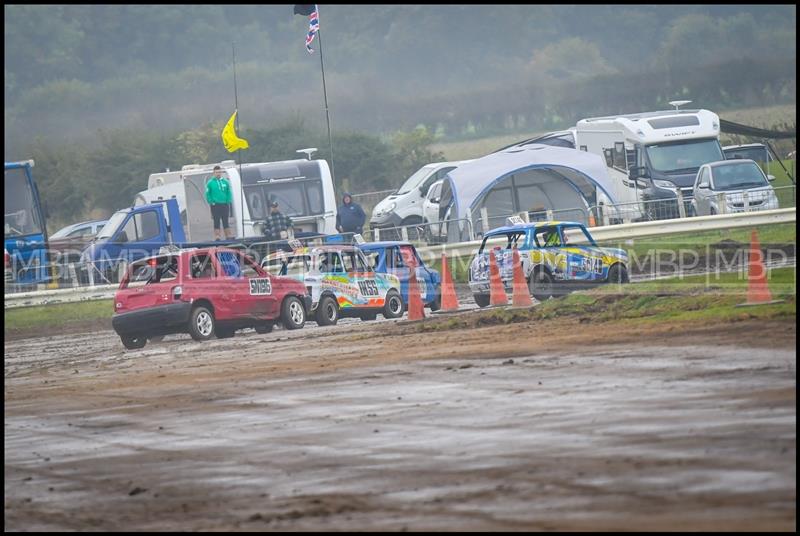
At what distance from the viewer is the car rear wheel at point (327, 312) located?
22.9 m

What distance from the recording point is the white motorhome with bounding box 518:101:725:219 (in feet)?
116

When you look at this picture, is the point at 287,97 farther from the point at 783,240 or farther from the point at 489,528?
the point at 489,528

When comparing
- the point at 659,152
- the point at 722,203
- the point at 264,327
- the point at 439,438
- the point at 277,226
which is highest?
the point at 659,152

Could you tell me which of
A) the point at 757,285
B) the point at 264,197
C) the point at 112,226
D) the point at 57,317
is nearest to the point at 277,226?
the point at 264,197

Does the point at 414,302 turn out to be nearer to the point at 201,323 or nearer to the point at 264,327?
the point at 264,327

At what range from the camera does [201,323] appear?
2130 cm

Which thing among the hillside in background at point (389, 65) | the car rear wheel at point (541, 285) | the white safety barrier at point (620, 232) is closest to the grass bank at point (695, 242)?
the white safety barrier at point (620, 232)

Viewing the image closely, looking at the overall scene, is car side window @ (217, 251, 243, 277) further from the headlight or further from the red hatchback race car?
the headlight

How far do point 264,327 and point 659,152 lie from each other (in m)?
16.3

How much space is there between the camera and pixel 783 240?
88.2ft

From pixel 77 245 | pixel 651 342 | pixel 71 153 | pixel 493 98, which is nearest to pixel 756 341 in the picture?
pixel 651 342

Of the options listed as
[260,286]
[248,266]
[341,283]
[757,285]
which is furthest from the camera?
[341,283]

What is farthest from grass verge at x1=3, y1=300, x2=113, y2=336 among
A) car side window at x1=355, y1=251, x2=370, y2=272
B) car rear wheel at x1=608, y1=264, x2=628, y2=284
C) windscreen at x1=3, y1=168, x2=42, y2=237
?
car rear wheel at x1=608, y1=264, x2=628, y2=284

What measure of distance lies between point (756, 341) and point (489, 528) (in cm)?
702
